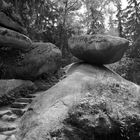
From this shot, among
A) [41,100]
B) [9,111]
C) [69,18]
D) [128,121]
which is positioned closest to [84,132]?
[128,121]

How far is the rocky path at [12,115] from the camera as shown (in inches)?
181

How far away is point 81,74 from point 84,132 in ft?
9.13

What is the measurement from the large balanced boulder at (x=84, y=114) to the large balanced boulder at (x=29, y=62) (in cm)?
250

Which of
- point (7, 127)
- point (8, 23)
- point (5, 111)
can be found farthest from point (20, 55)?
point (7, 127)

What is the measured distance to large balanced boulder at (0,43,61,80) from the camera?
7688mm

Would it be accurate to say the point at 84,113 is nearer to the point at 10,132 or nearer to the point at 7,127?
the point at 10,132

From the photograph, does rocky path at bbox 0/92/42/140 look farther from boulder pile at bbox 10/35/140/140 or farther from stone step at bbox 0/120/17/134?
boulder pile at bbox 10/35/140/140

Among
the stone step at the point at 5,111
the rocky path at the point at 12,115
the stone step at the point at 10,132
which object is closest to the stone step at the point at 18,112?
the rocky path at the point at 12,115

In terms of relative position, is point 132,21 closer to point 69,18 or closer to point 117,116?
point 69,18

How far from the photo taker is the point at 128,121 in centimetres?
468

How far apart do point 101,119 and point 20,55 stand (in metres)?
4.99

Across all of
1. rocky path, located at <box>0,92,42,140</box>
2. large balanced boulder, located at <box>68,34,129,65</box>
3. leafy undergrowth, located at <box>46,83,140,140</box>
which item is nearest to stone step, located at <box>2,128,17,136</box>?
rocky path, located at <box>0,92,42,140</box>

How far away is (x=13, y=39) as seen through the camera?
23.3 feet

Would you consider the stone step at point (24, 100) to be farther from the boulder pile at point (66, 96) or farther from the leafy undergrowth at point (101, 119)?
the leafy undergrowth at point (101, 119)
